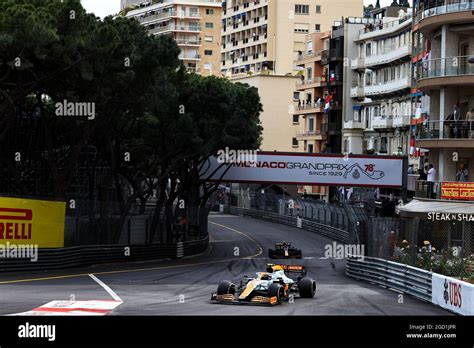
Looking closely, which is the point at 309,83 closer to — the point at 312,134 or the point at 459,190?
the point at 312,134

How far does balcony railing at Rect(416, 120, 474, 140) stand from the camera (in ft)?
141

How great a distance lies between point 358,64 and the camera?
84.9 m

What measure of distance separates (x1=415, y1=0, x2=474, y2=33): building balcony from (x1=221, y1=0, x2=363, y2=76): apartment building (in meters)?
63.1

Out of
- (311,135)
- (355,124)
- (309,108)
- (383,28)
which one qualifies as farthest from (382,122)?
(309,108)

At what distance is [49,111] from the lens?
156 feet

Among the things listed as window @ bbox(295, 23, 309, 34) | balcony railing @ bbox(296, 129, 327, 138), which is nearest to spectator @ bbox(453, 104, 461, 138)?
balcony railing @ bbox(296, 129, 327, 138)

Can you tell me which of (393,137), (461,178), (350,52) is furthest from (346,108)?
(461,178)

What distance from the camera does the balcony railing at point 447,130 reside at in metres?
42.9

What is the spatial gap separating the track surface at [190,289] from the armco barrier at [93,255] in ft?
1.96

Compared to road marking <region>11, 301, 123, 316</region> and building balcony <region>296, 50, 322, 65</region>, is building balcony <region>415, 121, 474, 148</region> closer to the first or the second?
road marking <region>11, 301, 123, 316</region>

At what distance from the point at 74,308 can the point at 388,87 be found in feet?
187

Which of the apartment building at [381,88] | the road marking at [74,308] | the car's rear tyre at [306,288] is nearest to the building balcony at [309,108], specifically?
the apartment building at [381,88]
